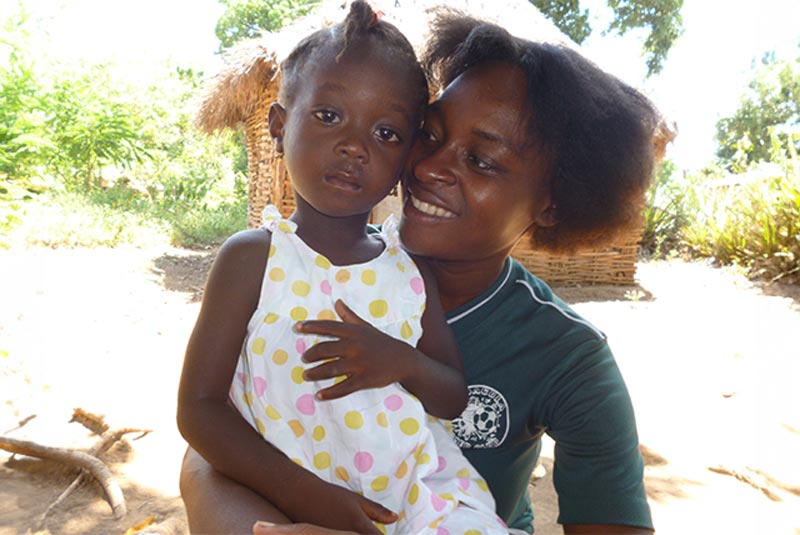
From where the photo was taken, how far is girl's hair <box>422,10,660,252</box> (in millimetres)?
1696

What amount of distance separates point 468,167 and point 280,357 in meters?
0.66

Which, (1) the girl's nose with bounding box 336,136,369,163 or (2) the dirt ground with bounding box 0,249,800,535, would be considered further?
(2) the dirt ground with bounding box 0,249,800,535

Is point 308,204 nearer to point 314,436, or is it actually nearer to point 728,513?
point 314,436

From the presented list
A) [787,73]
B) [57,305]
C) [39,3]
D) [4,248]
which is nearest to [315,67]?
[57,305]

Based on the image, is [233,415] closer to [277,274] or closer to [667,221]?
[277,274]

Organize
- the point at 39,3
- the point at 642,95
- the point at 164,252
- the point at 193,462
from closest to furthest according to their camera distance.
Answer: the point at 193,462 < the point at 642,95 < the point at 164,252 < the point at 39,3

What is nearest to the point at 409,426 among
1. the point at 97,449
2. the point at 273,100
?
the point at 97,449

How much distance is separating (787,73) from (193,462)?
34.8 m

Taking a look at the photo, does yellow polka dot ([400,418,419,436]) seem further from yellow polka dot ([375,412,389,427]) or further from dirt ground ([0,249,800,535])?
dirt ground ([0,249,800,535])

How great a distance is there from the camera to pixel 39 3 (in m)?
19.6

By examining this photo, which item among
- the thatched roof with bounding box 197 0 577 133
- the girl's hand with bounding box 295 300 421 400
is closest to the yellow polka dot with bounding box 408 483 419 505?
the girl's hand with bounding box 295 300 421 400

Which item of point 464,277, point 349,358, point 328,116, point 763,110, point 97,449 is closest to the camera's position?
point 349,358

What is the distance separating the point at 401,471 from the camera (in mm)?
1378

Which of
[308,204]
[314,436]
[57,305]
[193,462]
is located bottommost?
[57,305]
